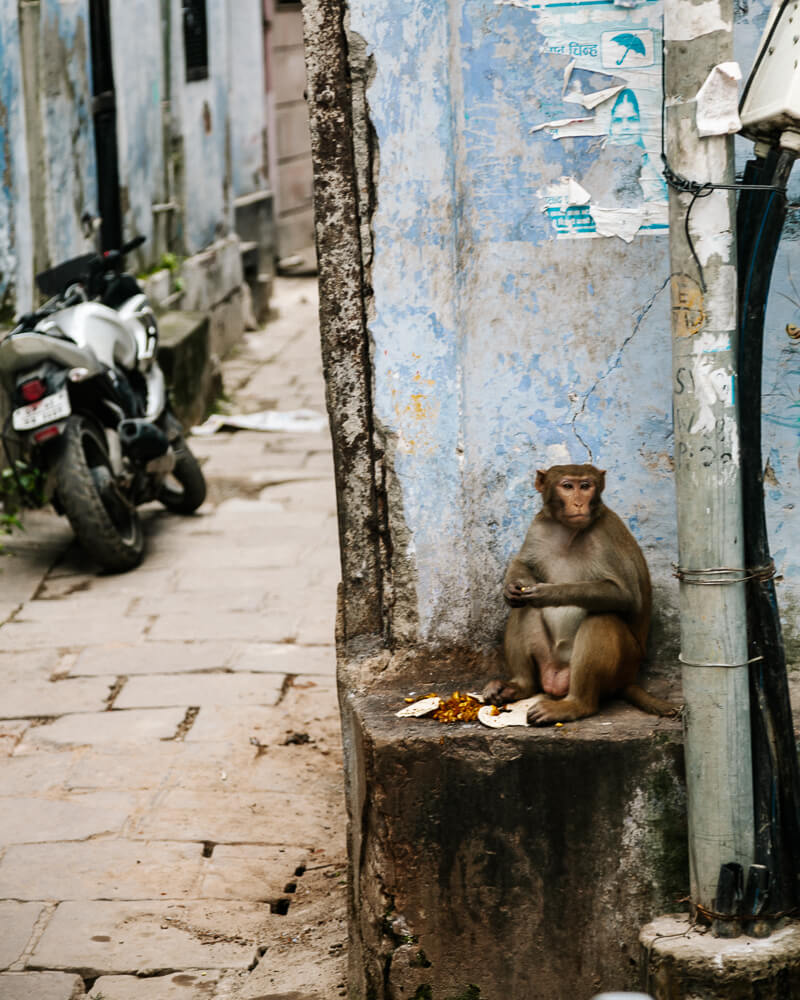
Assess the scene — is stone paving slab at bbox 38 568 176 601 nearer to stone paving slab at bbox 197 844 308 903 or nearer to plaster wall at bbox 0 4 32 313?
plaster wall at bbox 0 4 32 313

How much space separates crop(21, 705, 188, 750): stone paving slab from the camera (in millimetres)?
5449

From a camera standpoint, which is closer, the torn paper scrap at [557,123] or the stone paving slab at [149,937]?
the torn paper scrap at [557,123]

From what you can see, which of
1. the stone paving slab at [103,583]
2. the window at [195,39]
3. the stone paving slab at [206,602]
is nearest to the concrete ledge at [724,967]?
the stone paving slab at [206,602]

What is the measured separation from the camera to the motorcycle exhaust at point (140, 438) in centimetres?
738

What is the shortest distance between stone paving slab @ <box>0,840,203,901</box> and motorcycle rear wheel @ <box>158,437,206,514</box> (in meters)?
3.71

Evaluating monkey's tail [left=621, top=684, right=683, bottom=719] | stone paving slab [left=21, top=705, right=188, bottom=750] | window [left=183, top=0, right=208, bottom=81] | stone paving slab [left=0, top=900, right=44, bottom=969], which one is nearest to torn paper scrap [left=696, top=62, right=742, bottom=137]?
monkey's tail [left=621, top=684, right=683, bottom=719]

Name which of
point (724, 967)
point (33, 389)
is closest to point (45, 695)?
point (33, 389)

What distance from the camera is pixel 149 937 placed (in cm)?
418

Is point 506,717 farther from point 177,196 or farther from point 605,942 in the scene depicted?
point 177,196

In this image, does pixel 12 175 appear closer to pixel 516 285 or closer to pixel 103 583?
pixel 103 583

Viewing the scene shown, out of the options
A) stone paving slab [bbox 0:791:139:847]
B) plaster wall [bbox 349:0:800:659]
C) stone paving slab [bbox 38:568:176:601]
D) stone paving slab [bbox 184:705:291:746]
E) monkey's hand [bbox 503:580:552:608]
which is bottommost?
stone paving slab [bbox 0:791:139:847]

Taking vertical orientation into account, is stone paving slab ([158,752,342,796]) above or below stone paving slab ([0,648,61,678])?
below

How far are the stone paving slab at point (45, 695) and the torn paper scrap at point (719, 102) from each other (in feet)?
11.7

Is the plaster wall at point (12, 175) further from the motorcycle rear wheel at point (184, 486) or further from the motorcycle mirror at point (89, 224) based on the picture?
the motorcycle rear wheel at point (184, 486)
